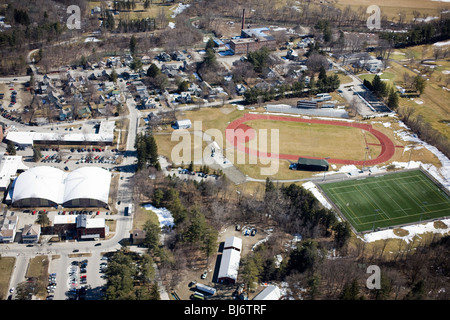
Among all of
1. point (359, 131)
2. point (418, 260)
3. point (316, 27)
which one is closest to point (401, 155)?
point (359, 131)

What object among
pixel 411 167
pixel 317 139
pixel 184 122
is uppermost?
pixel 184 122

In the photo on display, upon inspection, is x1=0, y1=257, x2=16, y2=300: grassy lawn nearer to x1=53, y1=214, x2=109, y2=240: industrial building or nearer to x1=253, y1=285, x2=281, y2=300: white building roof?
x1=53, y1=214, x2=109, y2=240: industrial building

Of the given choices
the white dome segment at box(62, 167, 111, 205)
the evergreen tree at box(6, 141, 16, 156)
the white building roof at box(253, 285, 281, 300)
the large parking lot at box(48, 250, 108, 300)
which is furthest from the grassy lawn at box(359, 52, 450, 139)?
the evergreen tree at box(6, 141, 16, 156)

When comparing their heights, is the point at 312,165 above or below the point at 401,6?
below

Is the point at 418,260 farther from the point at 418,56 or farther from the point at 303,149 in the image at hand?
the point at 418,56

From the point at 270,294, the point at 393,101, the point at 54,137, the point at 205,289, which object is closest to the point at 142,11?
the point at 54,137

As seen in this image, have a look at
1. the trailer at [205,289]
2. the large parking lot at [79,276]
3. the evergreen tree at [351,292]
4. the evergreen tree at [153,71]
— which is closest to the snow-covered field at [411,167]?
the evergreen tree at [351,292]

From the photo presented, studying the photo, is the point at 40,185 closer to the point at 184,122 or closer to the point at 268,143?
the point at 184,122
